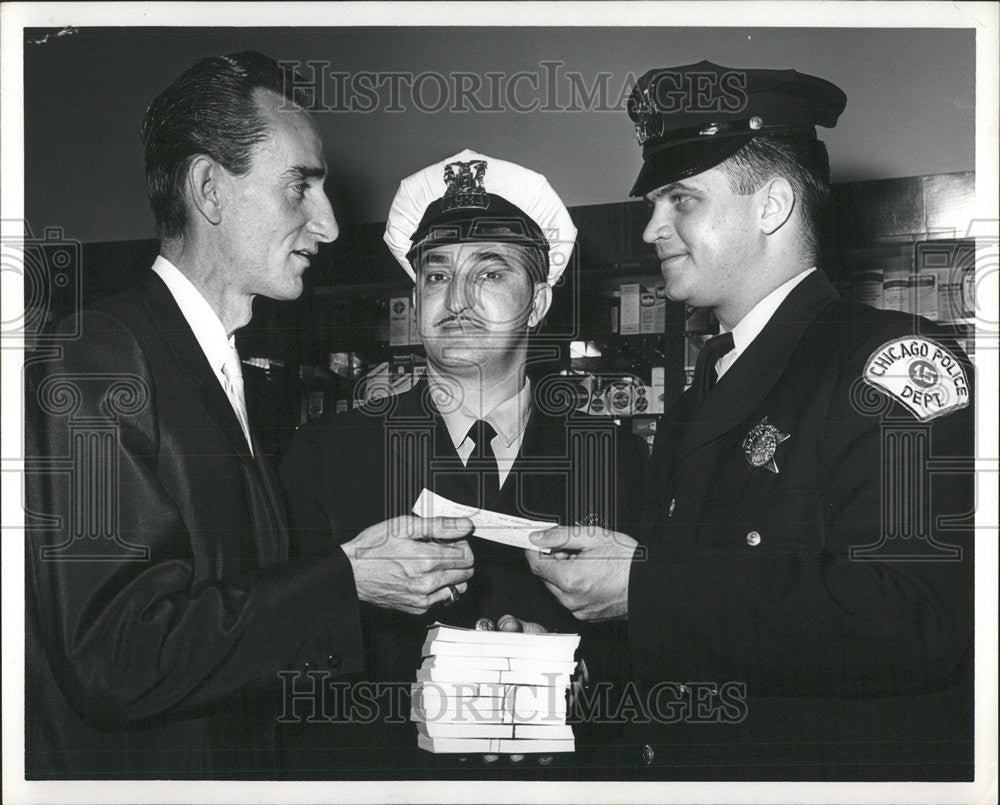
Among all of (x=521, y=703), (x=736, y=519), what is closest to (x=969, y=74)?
(x=736, y=519)

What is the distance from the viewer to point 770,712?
2385mm

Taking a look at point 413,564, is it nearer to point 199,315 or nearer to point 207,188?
point 199,315

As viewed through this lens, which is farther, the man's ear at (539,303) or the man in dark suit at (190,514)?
the man's ear at (539,303)

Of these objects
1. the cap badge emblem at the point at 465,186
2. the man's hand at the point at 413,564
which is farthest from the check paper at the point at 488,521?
the cap badge emblem at the point at 465,186

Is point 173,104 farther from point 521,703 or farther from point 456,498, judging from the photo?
point 521,703

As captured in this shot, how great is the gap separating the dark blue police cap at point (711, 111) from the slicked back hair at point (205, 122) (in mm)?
927

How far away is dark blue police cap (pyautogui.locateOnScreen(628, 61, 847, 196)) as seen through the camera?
7.84ft

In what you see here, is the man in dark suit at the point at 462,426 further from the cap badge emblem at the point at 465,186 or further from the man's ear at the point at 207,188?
the man's ear at the point at 207,188

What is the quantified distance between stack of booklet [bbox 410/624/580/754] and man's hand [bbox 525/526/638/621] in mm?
109

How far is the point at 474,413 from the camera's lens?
2439 millimetres

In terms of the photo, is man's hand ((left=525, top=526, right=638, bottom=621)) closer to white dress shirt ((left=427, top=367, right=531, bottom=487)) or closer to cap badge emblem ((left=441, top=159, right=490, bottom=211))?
white dress shirt ((left=427, top=367, right=531, bottom=487))

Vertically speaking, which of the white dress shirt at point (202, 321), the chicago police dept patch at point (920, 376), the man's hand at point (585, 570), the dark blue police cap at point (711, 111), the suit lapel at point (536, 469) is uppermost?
the dark blue police cap at point (711, 111)

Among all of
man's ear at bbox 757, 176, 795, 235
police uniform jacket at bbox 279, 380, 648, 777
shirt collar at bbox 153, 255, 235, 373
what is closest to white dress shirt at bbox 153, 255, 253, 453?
shirt collar at bbox 153, 255, 235, 373

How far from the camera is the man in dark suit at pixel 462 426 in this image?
2.41 metres
